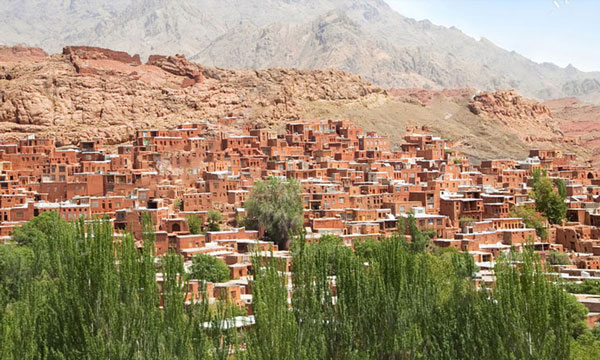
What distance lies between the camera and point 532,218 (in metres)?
44.4

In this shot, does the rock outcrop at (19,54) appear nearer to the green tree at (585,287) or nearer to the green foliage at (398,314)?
the green tree at (585,287)

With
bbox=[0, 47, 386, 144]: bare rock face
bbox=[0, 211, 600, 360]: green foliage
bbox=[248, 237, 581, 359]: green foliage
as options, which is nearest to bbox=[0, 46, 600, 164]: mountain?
bbox=[0, 47, 386, 144]: bare rock face

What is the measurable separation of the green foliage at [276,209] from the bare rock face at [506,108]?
4584 centimetres

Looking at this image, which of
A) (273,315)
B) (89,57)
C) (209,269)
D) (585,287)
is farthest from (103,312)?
(89,57)

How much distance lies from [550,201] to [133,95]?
32.7 meters

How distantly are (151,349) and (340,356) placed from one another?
3.84m

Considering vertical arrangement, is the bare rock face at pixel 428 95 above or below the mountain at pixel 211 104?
above

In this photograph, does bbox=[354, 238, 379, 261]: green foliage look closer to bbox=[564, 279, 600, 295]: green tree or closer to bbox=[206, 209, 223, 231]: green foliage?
bbox=[206, 209, 223, 231]: green foliage

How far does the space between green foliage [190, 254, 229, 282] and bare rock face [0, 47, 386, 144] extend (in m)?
26.9

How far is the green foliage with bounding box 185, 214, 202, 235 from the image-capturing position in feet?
129

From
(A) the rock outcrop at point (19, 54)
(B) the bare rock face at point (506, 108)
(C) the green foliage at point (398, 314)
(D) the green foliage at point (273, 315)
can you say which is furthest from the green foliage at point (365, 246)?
(B) the bare rock face at point (506, 108)

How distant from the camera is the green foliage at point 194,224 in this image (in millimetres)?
39219

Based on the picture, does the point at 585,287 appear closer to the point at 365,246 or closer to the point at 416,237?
the point at 416,237

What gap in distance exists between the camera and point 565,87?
18600 cm
